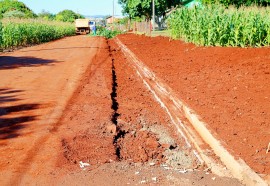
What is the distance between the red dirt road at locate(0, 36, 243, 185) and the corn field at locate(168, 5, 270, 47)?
847 cm

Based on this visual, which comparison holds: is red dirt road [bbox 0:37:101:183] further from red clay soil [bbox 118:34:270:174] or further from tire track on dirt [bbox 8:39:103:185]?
red clay soil [bbox 118:34:270:174]

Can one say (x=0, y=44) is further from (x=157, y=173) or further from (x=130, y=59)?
(x=157, y=173)

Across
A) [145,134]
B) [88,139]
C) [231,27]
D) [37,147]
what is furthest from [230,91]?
[231,27]

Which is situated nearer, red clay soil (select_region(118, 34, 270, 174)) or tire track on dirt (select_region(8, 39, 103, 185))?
tire track on dirt (select_region(8, 39, 103, 185))

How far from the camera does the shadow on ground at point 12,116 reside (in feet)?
22.2

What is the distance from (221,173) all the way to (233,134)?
1434mm

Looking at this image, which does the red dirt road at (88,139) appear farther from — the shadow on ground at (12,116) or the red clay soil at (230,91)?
the red clay soil at (230,91)

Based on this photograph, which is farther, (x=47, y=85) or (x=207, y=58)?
(x=207, y=58)

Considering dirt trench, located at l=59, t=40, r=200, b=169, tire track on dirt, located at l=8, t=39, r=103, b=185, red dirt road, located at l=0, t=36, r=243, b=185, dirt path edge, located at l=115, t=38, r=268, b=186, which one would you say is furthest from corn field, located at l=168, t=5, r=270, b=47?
tire track on dirt, located at l=8, t=39, r=103, b=185

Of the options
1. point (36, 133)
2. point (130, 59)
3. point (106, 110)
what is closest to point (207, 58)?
point (130, 59)

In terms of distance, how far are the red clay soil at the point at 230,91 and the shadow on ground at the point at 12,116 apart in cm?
330

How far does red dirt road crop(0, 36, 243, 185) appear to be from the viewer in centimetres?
511

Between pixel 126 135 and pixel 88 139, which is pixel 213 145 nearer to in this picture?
pixel 126 135

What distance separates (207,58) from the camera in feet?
55.2
